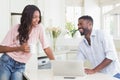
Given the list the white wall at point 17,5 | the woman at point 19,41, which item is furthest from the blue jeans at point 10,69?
the white wall at point 17,5

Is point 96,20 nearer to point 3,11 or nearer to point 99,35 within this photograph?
point 3,11

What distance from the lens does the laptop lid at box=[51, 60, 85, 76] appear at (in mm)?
2297

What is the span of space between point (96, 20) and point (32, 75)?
3.79 metres

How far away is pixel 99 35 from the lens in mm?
2822

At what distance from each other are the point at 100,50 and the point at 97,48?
Result: 0.13ft

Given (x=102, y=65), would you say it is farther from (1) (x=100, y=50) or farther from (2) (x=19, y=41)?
(2) (x=19, y=41)

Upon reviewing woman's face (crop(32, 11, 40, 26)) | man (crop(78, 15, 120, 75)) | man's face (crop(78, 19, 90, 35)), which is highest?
woman's face (crop(32, 11, 40, 26))

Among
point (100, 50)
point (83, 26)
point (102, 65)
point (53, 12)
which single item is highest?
point (53, 12)

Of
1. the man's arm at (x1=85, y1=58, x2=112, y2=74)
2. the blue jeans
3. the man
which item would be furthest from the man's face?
the blue jeans

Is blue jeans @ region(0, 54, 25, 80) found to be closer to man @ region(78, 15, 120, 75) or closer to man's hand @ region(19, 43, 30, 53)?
man's hand @ region(19, 43, 30, 53)

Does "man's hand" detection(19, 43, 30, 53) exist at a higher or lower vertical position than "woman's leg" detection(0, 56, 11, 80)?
higher

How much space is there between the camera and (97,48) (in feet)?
9.28

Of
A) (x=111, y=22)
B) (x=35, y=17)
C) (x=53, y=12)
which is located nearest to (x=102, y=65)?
(x=35, y=17)

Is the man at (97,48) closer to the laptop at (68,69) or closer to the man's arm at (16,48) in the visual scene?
the laptop at (68,69)
